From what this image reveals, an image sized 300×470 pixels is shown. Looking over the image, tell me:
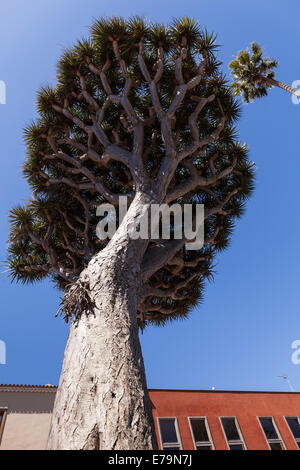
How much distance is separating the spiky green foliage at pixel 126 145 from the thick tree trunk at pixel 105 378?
2.76 meters

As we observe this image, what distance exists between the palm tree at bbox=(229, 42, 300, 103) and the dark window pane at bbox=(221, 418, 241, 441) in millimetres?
13096

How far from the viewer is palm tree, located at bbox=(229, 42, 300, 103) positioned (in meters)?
11.3

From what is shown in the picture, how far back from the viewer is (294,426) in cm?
1281

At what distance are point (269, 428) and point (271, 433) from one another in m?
0.18

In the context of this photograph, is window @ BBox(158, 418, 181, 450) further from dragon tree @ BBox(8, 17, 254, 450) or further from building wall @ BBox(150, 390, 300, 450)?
dragon tree @ BBox(8, 17, 254, 450)

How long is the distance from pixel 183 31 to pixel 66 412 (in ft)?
25.8

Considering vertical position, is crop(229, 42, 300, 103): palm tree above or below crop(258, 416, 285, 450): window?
above

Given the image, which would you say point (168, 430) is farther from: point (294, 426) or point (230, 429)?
point (294, 426)

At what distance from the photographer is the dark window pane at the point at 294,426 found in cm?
1264

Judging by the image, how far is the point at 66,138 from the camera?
7.25m

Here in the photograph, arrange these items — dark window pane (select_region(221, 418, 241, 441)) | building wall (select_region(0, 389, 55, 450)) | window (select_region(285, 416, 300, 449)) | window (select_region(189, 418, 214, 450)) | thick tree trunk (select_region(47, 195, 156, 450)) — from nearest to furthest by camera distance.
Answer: thick tree trunk (select_region(47, 195, 156, 450))
building wall (select_region(0, 389, 55, 450))
window (select_region(189, 418, 214, 450))
dark window pane (select_region(221, 418, 241, 441))
window (select_region(285, 416, 300, 449))

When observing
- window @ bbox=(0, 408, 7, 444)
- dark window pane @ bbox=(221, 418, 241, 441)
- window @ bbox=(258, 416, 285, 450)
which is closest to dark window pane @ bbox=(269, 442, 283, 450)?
window @ bbox=(258, 416, 285, 450)
